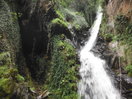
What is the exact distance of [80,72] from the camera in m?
9.08

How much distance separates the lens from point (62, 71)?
28.2 ft

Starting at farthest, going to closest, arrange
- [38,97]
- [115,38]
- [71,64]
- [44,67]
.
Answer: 1. [115,38]
2. [44,67]
3. [71,64]
4. [38,97]

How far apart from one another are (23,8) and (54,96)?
696 cm

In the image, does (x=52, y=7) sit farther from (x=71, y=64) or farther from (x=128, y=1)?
(x=128, y=1)

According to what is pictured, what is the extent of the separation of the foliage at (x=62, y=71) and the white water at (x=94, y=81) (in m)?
0.59

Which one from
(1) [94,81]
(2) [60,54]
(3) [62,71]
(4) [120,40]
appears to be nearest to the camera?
(3) [62,71]

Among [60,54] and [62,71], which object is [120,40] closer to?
[60,54]

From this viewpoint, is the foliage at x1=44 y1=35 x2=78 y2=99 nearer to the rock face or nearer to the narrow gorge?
the narrow gorge

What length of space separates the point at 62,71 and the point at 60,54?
3.77 ft

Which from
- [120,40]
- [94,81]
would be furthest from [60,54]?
[120,40]

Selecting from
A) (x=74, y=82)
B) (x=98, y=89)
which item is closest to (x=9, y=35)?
(x=74, y=82)

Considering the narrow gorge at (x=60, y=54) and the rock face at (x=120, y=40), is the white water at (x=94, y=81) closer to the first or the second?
the narrow gorge at (x=60, y=54)

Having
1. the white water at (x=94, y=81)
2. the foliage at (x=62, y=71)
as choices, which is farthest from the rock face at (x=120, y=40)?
the foliage at (x=62, y=71)

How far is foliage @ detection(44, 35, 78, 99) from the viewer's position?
7.77 metres
